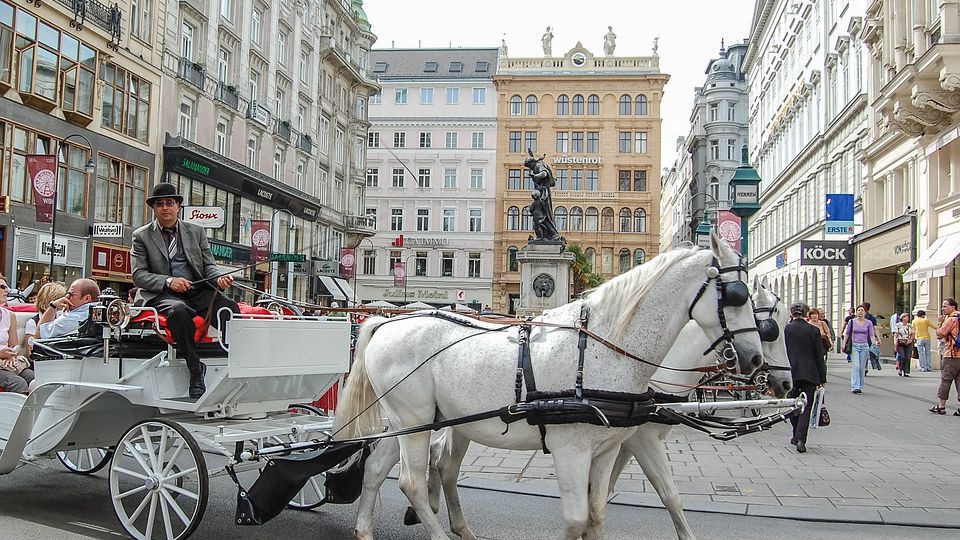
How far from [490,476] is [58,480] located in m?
4.14

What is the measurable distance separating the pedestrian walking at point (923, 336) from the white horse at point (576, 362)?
54.7ft

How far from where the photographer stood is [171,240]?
6.52 meters

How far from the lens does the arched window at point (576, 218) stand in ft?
228

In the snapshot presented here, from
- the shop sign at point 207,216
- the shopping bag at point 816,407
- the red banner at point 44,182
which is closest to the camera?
the shopping bag at point 816,407

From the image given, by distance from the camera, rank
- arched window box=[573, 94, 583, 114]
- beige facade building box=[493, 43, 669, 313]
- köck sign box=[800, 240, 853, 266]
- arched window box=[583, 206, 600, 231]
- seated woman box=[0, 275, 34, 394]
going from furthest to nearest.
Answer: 1. arched window box=[573, 94, 583, 114]
2. arched window box=[583, 206, 600, 231]
3. beige facade building box=[493, 43, 669, 313]
4. köck sign box=[800, 240, 853, 266]
5. seated woman box=[0, 275, 34, 394]

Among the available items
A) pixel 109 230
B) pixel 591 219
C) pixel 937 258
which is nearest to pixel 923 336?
pixel 937 258

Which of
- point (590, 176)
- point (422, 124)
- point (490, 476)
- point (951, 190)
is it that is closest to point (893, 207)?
point (951, 190)

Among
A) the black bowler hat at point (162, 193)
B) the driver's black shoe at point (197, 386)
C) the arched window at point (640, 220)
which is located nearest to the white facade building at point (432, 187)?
the arched window at point (640, 220)

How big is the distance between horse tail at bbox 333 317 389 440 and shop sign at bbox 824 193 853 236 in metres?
27.1

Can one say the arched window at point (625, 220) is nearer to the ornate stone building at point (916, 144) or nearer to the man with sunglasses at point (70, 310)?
the ornate stone building at point (916, 144)

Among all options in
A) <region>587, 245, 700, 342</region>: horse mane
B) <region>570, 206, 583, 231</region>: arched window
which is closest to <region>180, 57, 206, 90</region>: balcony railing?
<region>587, 245, 700, 342</region>: horse mane

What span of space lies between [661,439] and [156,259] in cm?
400

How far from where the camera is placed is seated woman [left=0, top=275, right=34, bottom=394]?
7.99 m

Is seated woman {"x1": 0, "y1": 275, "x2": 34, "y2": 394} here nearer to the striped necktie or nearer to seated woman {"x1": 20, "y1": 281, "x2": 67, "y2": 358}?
seated woman {"x1": 20, "y1": 281, "x2": 67, "y2": 358}
